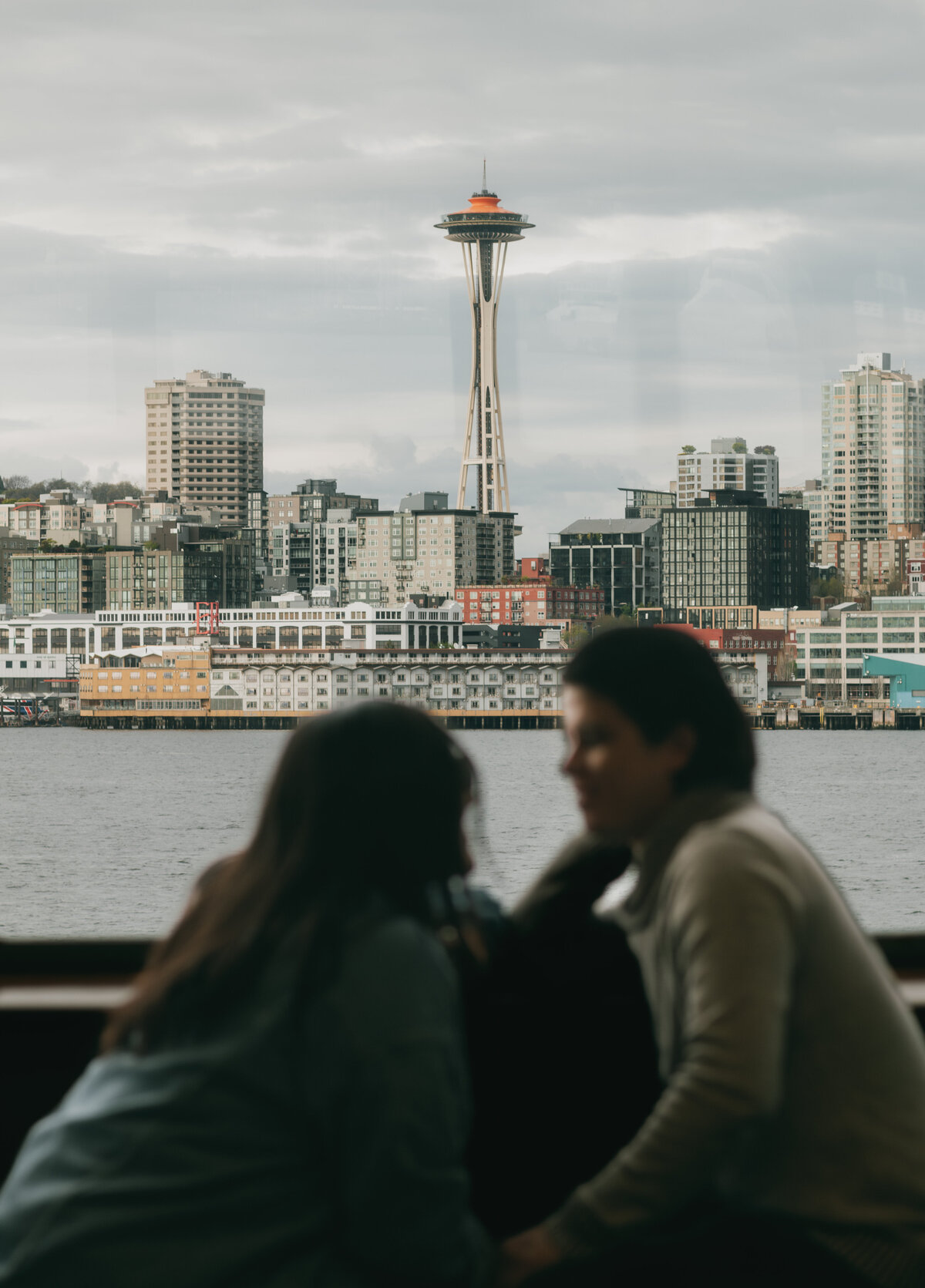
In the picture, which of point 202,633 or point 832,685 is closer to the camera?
point 832,685

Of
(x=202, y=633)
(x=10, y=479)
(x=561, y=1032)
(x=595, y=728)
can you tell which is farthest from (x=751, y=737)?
(x=202, y=633)

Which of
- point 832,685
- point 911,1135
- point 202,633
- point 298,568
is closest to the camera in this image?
point 911,1135

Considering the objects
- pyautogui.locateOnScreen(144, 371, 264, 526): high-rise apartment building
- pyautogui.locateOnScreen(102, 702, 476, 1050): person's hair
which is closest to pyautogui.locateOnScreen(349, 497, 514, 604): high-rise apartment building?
pyautogui.locateOnScreen(144, 371, 264, 526): high-rise apartment building

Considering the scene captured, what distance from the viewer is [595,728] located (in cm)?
85

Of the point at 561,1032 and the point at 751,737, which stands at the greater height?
the point at 751,737

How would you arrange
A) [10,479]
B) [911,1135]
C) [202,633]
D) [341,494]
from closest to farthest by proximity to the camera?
[911,1135] → [10,479] → [202,633] → [341,494]

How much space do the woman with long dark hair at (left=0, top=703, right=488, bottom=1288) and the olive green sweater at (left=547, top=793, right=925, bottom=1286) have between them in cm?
13

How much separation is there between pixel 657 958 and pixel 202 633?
130 feet

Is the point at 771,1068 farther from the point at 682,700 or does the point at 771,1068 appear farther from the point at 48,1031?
the point at 48,1031

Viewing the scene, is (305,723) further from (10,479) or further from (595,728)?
(10,479)

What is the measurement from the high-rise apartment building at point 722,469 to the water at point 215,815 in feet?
18.7

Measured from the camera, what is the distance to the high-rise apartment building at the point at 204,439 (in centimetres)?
2380

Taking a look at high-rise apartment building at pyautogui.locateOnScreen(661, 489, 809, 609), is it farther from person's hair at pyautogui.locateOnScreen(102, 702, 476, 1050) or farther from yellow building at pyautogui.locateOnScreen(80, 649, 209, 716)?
person's hair at pyautogui.locateOnScreen(102, 702, 476, 1050)

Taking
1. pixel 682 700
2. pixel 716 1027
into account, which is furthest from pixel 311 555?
pixel 716 1027
